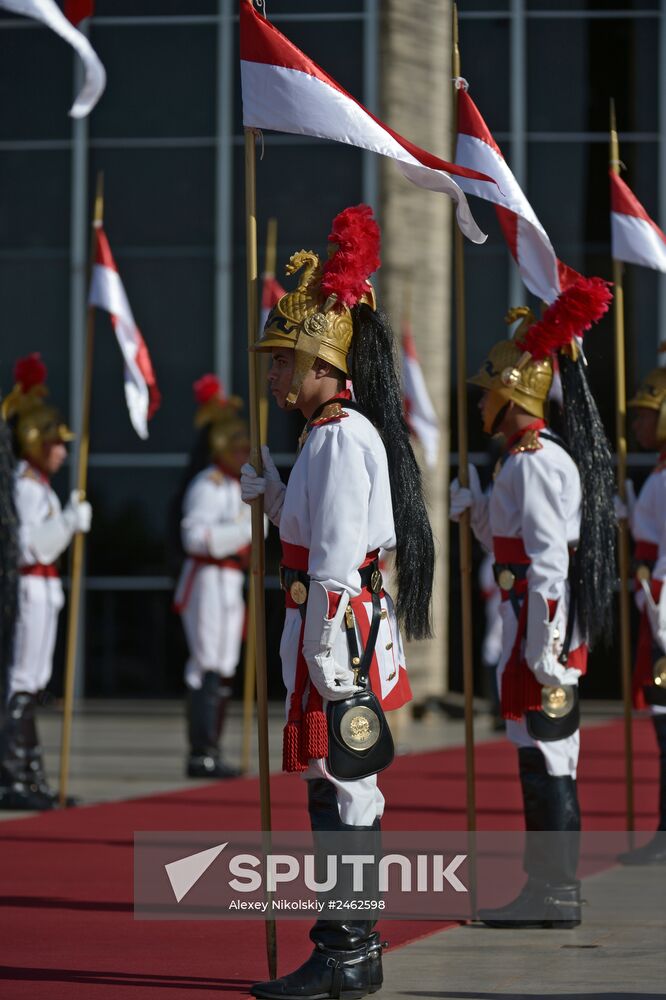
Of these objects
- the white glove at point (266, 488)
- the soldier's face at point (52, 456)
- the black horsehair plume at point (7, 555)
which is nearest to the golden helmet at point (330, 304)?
the white glove at point (266, 488)

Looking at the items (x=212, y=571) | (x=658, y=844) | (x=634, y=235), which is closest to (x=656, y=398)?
(x=634, y=235)

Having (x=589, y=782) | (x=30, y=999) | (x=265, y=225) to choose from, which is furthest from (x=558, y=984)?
(x=265, y=225)

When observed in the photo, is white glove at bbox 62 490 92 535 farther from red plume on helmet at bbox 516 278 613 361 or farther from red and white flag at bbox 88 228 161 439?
red plume on helmet at bbox 516 278 613 361

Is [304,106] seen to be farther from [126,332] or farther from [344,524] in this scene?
[126,332]

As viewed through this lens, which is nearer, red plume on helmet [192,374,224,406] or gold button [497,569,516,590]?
gold button [497,569,516,590]

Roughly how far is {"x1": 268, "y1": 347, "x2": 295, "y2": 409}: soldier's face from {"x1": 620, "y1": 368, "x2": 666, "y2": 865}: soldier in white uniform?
10.9 ft

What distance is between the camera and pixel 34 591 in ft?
33.4

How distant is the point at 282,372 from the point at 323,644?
0.90m

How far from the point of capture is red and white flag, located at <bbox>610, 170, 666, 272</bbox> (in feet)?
28.4

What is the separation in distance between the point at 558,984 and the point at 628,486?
3.88 meters

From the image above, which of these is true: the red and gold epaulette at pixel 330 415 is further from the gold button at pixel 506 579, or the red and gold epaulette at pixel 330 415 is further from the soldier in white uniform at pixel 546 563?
the gold button at pixel 506 579

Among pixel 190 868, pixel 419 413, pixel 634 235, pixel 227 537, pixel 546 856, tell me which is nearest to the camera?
pixel 546 856

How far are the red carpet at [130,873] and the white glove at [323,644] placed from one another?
0.97m

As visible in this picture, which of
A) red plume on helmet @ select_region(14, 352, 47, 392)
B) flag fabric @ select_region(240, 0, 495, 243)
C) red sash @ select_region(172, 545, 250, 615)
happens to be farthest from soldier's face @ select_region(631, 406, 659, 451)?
red sash @ select_region(172, 545, 250, 615)
